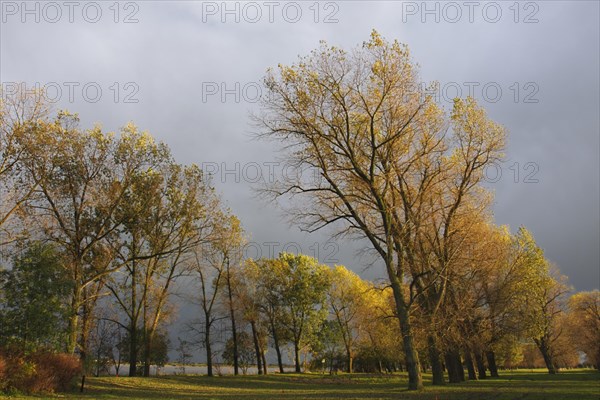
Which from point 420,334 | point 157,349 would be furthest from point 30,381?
point 157,349

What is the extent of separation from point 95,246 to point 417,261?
22.2m

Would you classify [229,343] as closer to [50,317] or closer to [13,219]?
[13,219]

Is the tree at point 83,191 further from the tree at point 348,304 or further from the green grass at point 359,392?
the tree at point 348,304

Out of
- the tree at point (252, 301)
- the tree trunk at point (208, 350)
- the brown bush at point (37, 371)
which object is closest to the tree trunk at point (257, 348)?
the tree at point (252, 301)

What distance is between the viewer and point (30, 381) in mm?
19828

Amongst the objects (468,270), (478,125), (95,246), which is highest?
(478,125)

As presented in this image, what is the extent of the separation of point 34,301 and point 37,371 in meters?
3.21

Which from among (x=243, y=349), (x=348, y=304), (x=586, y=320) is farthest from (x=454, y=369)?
(x=586, y=320)

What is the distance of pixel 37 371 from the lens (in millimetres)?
20031

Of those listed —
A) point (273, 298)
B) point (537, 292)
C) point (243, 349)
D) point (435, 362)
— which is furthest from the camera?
point (273, 298)

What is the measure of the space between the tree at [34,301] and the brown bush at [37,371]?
24.4 inches

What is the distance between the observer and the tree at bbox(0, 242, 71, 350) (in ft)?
62.6

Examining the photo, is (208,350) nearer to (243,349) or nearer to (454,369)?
(243,349)

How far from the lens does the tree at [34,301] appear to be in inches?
751
